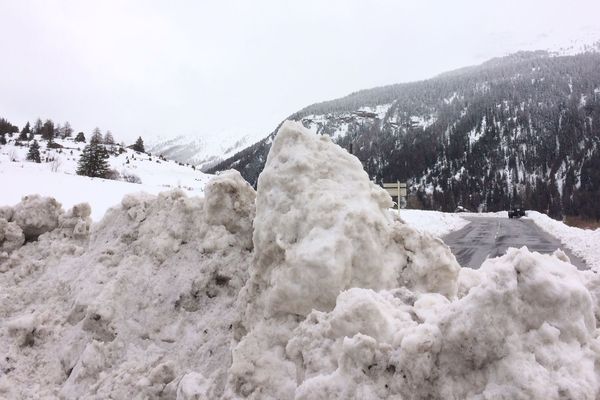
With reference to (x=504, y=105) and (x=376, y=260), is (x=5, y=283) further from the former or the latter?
(x=504, y=105)

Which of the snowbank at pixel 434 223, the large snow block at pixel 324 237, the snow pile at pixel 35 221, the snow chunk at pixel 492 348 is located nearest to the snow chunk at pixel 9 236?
the snow pile at pixel 35 221

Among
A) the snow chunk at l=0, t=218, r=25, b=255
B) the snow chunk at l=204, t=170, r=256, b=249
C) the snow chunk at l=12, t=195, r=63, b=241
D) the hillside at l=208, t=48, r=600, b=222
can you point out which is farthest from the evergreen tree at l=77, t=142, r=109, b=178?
the hillside at l=208, t=48, r=600, b=222

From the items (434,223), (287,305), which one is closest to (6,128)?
(434,223)

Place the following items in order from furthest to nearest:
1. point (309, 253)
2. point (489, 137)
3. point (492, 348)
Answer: point (489, 137) < point (309, 253) < point (492, 348)

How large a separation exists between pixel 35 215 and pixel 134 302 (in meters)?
2.43

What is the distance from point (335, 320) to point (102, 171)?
33477 mm

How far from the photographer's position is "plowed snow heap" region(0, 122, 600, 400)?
190 centimetres

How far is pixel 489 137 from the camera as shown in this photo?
13362cm

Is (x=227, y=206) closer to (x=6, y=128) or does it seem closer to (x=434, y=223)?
(x=434, y=223)

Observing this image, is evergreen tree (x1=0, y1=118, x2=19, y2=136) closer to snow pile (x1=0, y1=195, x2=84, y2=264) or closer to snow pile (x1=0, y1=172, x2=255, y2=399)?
snow pile (x1=0, y1=195, x2=84, y2=264)

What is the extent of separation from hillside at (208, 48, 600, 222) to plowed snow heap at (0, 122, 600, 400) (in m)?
83.6

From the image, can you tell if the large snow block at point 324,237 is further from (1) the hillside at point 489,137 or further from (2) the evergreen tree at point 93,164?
(1) the hillside at point 489,137

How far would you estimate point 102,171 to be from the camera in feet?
105

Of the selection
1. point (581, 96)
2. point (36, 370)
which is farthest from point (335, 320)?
point (581, 96)
